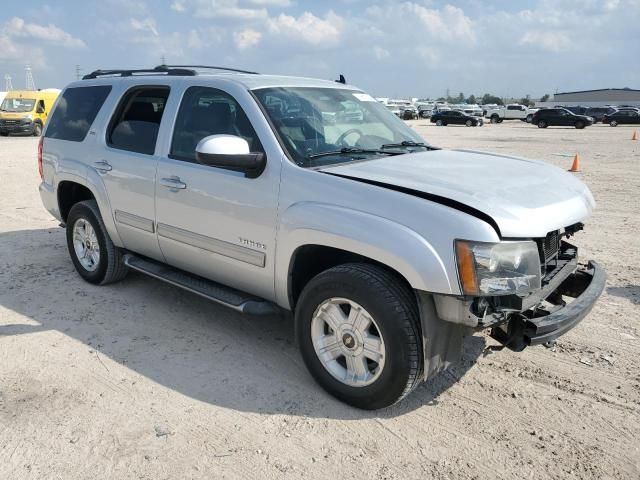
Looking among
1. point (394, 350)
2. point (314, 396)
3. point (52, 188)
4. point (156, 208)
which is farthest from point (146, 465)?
point (52, 188)

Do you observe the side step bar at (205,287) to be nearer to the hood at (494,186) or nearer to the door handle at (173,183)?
the door handle at (173,183)

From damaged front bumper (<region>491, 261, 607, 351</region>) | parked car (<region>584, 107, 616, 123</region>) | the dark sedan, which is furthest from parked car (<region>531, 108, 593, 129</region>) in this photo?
damaged front bumper (<region>491, 261, 607, 351</region>)

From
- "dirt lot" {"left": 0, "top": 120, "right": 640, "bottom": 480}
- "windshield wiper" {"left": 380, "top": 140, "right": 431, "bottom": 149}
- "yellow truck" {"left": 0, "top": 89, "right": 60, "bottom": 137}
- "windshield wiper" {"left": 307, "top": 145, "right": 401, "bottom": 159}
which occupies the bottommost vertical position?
"yellow truck" {"left": 0, "top": 89, "right": 60, "bottom": 137}

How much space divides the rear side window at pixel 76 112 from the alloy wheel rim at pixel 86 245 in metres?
0.83

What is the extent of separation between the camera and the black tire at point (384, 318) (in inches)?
120

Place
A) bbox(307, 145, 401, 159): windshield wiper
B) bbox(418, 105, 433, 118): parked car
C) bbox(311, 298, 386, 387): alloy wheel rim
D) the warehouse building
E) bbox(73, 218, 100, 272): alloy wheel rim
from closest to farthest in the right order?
bbox(311, 298, 386, 387): alloy wheel rim
bbox(307, 145, 401, 159): windshield wiper
bbox(73, 218, 100, 272): alloy wheel rim
bbox(418, 105, 433, 118): parked car
the warehouse building

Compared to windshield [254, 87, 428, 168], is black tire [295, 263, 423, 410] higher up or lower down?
lower down

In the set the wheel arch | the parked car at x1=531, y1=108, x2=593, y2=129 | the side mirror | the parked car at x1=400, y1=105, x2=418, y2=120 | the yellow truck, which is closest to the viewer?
the side mirror

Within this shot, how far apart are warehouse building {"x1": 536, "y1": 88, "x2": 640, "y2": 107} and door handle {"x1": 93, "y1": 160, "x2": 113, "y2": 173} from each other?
340 ft

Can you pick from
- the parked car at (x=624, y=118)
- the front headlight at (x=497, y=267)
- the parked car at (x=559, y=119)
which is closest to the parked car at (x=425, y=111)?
the parked car at (x=559, y=119)

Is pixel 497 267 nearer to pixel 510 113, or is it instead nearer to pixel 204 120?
pixel 204 120

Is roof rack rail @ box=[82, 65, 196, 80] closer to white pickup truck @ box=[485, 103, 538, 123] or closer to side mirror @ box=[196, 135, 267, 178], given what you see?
side mirror @ box=[196, 135, 267, 178]

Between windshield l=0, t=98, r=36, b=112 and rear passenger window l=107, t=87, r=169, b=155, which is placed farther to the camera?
windshield l=0, t=98, r=36, b=112

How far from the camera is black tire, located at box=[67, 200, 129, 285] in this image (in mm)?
5266
